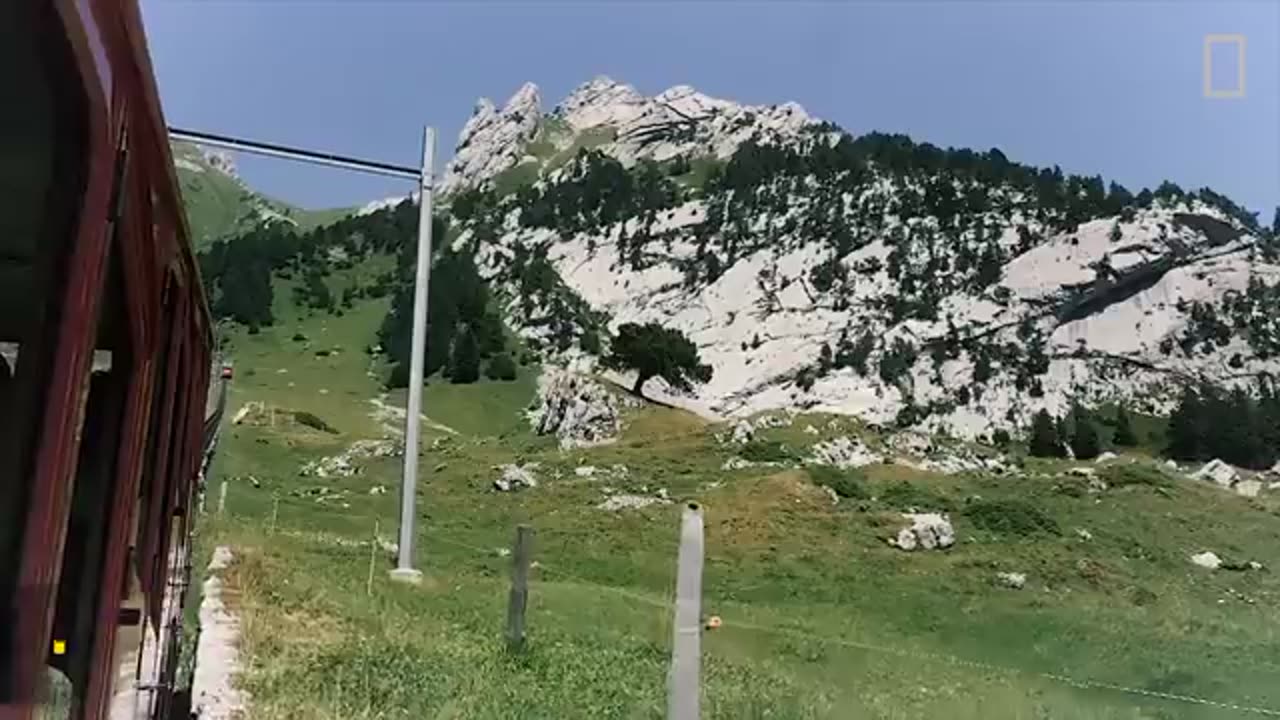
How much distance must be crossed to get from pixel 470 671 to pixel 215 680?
197cm

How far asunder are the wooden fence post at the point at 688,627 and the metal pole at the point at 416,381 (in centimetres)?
986

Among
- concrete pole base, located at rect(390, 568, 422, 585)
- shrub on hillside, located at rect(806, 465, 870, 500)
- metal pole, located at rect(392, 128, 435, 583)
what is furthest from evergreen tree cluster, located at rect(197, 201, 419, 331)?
concrete pole base, located at rect(390, 568, 422, 585)

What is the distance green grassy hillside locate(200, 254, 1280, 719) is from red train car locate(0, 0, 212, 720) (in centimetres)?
409

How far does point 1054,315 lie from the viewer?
84312 mm

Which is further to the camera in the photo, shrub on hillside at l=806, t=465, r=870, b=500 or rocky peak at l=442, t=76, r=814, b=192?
rocky peak at l=442, t=76, r=814, b=192

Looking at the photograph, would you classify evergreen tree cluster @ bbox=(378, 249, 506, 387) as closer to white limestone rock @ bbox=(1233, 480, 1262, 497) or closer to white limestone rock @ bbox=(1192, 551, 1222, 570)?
white limestone rock @ bbox=(1233, 480, 1262, 497)

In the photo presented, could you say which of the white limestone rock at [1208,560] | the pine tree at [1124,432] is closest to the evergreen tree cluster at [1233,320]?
the pine tree at [1124,432]

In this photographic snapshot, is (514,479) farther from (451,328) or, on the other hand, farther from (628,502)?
(451,328)

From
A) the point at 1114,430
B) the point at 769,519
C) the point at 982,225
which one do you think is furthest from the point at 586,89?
the point at 769,519

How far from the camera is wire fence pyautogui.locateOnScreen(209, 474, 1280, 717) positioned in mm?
12805

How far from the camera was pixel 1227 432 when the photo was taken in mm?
64250

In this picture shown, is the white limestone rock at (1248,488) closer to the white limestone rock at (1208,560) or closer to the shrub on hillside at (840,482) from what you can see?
the white limestone rock at (1208,560)

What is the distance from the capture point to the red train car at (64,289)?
245cm

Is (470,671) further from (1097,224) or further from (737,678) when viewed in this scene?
(1097,224)
